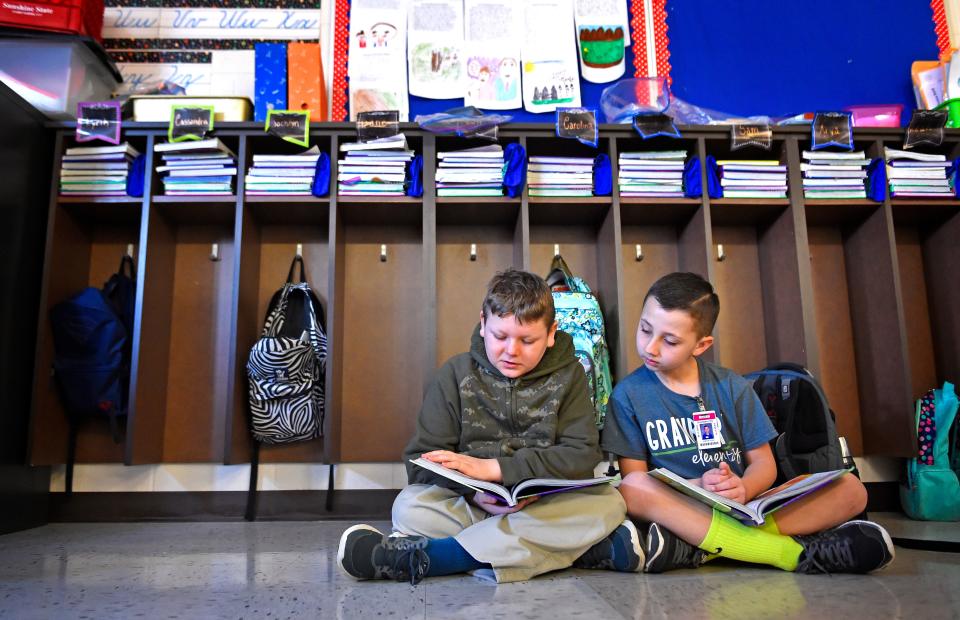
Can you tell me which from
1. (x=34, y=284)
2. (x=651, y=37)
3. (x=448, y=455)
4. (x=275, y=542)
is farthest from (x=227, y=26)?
(x=448, y=455)

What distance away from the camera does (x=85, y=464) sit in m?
2.76

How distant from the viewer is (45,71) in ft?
8.86

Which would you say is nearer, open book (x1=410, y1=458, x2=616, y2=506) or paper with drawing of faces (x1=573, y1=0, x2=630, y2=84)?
open book (x1=410, y1=458, x2=616, y2=506)

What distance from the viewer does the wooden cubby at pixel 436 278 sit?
2684 millimetres

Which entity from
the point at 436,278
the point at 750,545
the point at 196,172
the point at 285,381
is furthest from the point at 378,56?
the point at 750,545

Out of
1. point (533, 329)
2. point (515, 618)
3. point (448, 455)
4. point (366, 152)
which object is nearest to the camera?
point (515, 618)

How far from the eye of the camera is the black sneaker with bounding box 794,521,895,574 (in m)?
1.41

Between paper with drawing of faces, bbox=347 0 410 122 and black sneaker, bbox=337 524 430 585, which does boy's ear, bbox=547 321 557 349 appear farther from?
paper with drawing of faces, bbox=347 0 410 122

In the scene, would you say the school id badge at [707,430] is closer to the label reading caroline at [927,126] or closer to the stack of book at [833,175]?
the stack of book at [833,175]

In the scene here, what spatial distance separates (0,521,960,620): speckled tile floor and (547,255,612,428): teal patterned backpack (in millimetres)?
1059

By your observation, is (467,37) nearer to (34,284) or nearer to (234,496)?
(34,284)

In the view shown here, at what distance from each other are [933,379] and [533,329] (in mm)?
2429

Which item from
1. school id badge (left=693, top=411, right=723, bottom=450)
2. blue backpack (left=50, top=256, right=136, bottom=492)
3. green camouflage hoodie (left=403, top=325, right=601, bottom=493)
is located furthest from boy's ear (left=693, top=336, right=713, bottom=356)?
blue backpack (left=50, top=256, right=136, bottom=492)

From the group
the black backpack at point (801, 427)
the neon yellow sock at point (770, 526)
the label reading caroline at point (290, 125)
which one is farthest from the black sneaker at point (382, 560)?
the label reading caroline at point (290, 125)
